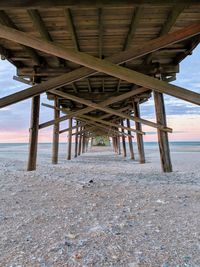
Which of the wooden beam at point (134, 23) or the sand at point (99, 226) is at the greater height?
the wooden beam at point (134, 23)

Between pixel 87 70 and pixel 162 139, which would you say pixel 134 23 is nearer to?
pixel 87 70

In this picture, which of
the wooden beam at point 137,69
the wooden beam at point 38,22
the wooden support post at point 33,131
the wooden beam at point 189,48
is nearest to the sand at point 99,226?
the wooden support post at point 33,131

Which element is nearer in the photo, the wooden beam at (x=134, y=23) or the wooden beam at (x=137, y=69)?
the wooden beam at (x=134, y=23)

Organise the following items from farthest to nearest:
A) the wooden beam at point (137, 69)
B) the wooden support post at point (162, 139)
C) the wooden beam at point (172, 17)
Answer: the wooden support post at point (162, 139), the wooden beam at point (137, 69), the wooden beam at point (172, 17)

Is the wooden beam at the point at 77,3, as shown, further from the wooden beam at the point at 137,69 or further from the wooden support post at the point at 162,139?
the wooden support post at the point at 162,139

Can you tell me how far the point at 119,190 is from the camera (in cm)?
387

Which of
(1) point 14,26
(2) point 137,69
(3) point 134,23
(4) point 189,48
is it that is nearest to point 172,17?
(3) point 134,23

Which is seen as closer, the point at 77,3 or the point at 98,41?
the point at 77,3

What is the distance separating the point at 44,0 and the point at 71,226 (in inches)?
93.6

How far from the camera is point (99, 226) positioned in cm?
236

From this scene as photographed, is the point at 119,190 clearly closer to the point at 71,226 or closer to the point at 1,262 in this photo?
A: the point at 71,226

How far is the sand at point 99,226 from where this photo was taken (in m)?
1.76

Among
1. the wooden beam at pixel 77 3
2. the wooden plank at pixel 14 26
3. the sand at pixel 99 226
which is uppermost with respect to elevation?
the wooden plank at pixel 14 26

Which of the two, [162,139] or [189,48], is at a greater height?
[189,48]
